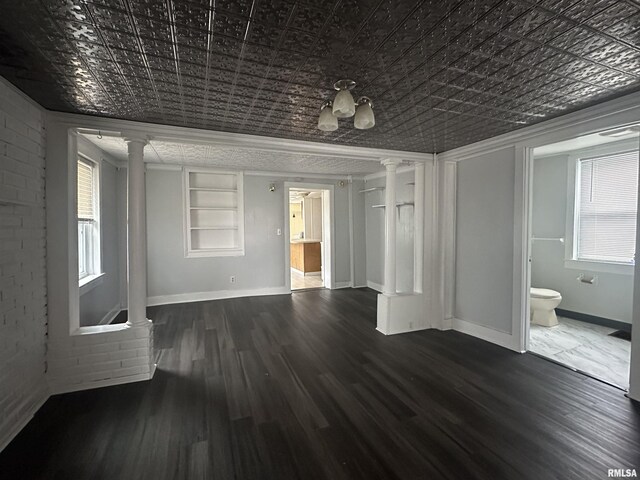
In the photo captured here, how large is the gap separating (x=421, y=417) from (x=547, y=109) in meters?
Result: 2.53

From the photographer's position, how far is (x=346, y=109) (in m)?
1.66

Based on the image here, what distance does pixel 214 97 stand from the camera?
2.02 metres

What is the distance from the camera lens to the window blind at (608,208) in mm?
3459

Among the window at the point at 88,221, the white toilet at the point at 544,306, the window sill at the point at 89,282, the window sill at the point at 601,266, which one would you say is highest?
the window at the point at 88,221

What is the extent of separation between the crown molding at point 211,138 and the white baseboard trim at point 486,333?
6.87 ft

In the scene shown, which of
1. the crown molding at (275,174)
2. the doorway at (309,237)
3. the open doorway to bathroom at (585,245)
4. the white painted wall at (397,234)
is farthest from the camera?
the doorway at (309,237)

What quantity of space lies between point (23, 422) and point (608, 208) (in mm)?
6042

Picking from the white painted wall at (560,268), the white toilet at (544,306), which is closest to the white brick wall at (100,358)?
the white toilet at (544,306)

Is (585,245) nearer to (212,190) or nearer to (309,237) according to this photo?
(212,190)

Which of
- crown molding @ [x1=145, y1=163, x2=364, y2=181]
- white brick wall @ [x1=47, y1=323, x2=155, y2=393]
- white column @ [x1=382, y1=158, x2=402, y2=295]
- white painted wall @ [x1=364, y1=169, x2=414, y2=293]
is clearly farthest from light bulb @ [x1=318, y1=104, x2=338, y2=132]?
crown molding @ [x1=145, y1=163, x2=364, y2=181]

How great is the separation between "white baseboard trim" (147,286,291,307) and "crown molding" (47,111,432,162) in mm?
2980

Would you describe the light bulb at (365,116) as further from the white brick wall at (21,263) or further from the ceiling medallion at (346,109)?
the white brick wall at (21,263)

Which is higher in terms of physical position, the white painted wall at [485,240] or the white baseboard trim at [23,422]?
the white painted wall at [485,240]

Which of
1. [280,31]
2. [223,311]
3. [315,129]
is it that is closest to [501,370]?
[315,129]
